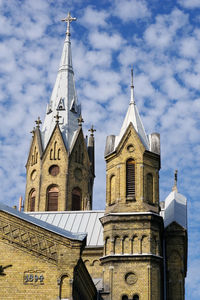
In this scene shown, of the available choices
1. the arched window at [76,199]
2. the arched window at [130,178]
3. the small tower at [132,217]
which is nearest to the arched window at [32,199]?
the arched window at [76,199]

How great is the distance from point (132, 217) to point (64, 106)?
23.2m

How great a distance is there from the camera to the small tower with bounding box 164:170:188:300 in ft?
127

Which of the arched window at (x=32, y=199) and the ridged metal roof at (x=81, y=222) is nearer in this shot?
the ridged metal roof at (x=81, y=222)

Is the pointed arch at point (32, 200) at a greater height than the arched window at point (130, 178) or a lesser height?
greater

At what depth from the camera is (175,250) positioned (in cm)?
3988

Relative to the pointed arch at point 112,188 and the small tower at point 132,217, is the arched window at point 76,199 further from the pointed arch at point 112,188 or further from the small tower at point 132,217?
the pointed arch at point 112,188

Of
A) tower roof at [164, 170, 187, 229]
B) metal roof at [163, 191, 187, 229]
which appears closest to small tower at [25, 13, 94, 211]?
tower roof at [164, 170, 187, 229]

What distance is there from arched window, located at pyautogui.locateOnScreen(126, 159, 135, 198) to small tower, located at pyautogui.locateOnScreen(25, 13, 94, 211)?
14624 millimetres

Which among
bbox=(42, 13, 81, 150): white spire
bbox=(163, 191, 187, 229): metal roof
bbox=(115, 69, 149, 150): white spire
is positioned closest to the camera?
bbox=(115, 69, 149, 150): white spire

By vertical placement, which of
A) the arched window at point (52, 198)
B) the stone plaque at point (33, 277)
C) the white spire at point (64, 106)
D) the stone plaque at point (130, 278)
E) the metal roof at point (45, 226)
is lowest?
the stone plaque at point (33, 277)

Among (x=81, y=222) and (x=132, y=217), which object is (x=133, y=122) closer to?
(x=132, y=217)

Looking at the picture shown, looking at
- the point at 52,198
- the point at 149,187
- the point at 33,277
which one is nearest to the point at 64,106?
the point at 52,198

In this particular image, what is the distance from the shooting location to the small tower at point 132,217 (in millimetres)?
35312

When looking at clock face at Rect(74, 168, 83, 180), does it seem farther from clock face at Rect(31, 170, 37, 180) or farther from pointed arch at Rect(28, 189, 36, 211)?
pointed arch at Rect(28, 189, 36, 211)
